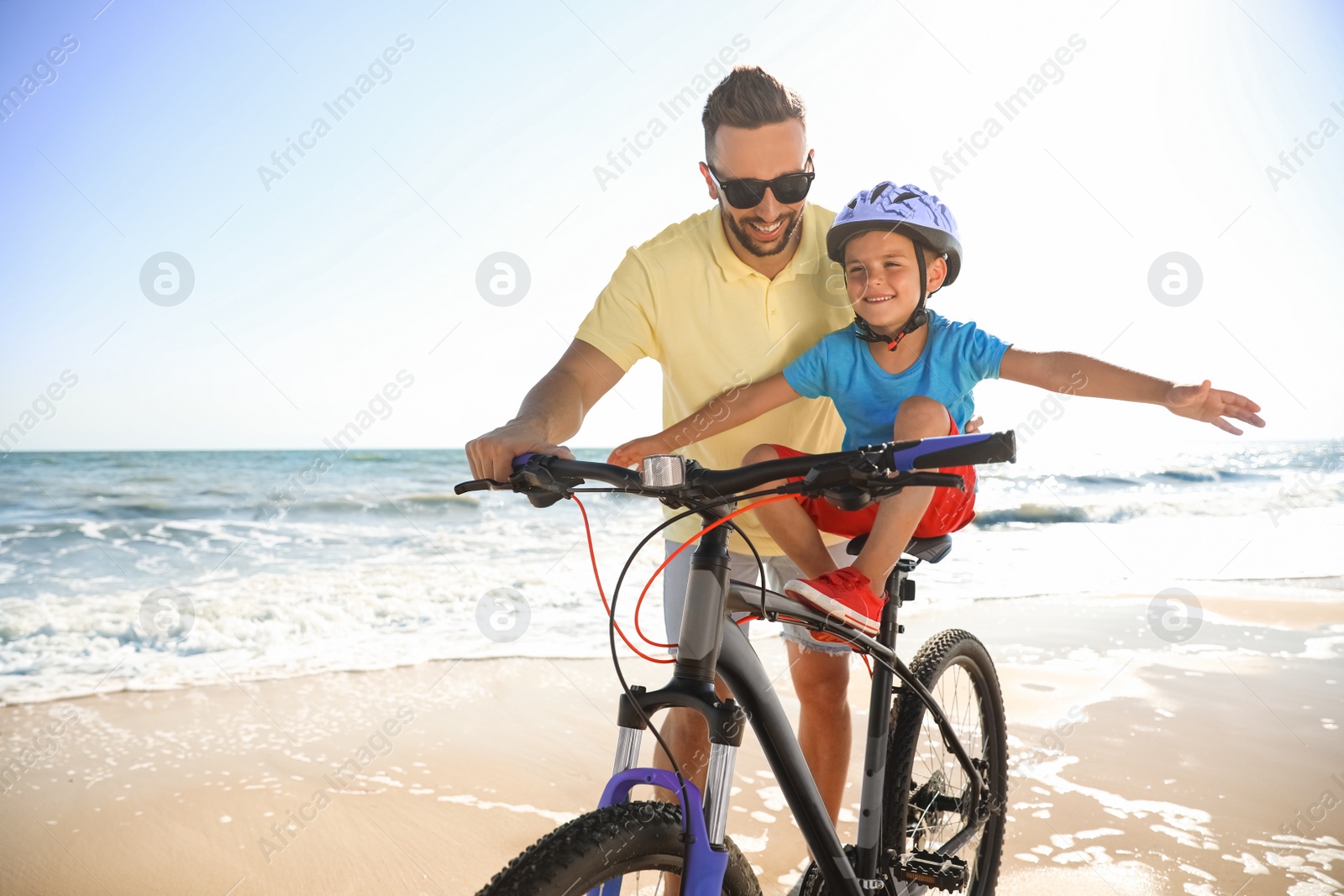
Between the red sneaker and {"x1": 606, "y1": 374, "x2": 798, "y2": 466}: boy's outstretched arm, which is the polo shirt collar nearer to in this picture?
{"x1": 606, "y1": 374, "x2": 798, "y2": 466}: boy's outstretched arm

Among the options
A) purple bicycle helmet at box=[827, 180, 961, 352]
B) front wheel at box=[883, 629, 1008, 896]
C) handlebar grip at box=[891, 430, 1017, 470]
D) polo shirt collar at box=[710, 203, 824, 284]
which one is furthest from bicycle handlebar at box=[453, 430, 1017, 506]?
polo shirt collar at box=[710, 203, 824, 284]

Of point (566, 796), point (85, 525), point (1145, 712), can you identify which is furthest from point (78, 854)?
point (85, 525)

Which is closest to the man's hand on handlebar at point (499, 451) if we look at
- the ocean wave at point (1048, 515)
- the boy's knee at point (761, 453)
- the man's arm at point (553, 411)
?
the man's arm at point (553, 411)

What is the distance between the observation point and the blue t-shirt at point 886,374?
7.30 ft

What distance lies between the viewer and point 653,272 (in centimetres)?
238

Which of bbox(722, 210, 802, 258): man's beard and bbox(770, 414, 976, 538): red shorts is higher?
bbox(722, 210, 802, 258): man's beard

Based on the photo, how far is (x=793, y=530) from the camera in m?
1.95

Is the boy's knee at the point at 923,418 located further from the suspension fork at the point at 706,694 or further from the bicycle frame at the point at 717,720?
the suspension fork at the point at 706,694

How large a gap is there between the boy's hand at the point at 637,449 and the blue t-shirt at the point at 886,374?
0.41 metres

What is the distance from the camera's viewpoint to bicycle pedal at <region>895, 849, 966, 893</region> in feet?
6.12

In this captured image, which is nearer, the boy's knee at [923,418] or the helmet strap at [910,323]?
the boy's knee at [923,418]

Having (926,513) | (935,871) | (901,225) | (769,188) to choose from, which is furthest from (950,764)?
(769,188)

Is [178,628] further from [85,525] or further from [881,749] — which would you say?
[85,525]

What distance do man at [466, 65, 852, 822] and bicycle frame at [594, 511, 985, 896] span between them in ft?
2.23
